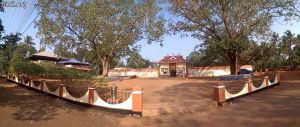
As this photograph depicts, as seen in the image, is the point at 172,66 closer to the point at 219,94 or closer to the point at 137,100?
the point at 219,94

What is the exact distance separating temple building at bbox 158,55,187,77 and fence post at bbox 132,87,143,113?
1046 inches

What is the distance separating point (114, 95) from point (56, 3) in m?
17.5

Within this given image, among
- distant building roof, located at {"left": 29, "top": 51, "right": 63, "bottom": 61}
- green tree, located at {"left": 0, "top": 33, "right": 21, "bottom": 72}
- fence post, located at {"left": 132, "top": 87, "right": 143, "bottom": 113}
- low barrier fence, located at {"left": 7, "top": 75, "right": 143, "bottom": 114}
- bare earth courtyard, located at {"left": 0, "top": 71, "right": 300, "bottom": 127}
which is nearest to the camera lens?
bare earth courtyard, located at {"left": 0, "top": 71, "right": 300, "bottom": 127}

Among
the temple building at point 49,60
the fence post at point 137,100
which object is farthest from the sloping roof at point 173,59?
the fence post at point 137,100

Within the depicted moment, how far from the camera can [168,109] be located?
11820 millimetres

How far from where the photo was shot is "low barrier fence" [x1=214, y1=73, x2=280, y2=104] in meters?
13.2

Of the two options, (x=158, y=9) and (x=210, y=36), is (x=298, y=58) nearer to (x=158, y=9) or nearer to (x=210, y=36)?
(x=210, y=36)

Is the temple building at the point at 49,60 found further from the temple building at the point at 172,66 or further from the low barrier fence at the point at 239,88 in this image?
the low barrier fence at the point at 239,88

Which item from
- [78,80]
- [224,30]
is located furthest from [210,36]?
[78,80]

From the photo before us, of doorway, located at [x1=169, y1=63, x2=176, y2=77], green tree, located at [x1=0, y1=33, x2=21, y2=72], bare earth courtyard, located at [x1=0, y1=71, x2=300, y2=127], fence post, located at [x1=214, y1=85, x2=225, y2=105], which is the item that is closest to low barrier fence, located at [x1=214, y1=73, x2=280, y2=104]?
fence post, located at [x1=214, y1=85, x2=225, y2=105]

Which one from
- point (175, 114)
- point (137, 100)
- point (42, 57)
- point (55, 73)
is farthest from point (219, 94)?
point (42, 57)

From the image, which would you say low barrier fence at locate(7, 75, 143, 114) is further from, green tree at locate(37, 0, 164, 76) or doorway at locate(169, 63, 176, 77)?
doorway at locate(169, 63, 176, 77)

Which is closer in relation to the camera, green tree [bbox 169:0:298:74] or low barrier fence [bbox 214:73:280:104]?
low barrier fence [bbox 214:73:280:104]

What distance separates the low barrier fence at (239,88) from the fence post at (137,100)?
3760 mm
